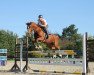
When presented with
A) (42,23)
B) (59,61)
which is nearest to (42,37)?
(42,23)

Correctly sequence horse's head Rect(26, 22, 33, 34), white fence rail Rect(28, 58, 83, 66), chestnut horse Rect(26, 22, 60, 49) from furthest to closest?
chestnut horse Rect(26, 22, 60, 49), horse's head Rect(26, 22, 33, 34), white fence rail Rect(28, 58, 83, 66)

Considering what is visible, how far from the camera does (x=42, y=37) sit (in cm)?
1778

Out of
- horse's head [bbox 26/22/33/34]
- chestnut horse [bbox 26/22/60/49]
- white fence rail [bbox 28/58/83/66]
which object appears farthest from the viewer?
chestnut horse [bbox 26/22/60/49]

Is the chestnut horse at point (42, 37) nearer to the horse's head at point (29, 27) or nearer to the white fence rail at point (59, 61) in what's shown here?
the horse's head at point (29, 27)

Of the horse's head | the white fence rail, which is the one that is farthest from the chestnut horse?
the white fence rail

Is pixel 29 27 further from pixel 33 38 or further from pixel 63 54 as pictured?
pixel 63 54

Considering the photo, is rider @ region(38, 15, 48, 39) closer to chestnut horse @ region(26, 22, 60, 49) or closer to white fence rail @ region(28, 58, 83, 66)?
chestnut horse @ region(26, 22, 60, 49)

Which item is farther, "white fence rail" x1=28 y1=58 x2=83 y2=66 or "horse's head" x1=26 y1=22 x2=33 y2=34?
"horse's head" x1=26 y1=22 x2=33 y2=34

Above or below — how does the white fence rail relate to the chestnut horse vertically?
below

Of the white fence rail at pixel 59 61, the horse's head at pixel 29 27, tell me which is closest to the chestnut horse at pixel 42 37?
the horse's head at pixel 29 27

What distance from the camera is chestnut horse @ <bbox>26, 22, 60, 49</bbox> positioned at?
17.6 metres

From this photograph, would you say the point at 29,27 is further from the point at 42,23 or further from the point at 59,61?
the point at 59,61

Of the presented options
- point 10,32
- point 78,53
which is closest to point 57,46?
point 78,53

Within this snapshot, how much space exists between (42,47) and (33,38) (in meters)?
2.06
